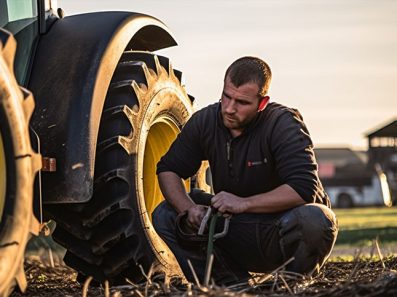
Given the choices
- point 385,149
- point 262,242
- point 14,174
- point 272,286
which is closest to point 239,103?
point 262,242

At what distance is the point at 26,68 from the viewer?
5766 millimetres

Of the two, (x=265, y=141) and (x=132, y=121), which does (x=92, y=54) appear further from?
(x=265, y=141)

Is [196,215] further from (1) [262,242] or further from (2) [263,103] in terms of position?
(2) [263,103]

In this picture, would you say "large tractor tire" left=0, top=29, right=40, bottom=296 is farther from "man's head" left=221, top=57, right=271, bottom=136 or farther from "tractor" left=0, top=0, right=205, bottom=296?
"man's head" left=221, top=57, right=271, bottom=136

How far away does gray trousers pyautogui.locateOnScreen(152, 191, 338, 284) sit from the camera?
5676mm

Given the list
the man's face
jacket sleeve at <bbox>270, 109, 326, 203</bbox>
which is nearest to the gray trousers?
jacket sleeve at <bbox>270, 109, 326, 203</bbox>

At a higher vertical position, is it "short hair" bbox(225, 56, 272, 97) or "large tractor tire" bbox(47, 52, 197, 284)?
"short hair" bbox(225, 56, 272, 97)

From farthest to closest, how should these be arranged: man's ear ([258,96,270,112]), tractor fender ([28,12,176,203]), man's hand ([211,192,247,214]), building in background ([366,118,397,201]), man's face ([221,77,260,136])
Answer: building in background ([366,118,397,201]) → man's ear ([258,96,270,112]) → man's face ([221,77,260,136]) → man's hand ([211,192,247,214]) → tractor fender ([28,12,176,203])

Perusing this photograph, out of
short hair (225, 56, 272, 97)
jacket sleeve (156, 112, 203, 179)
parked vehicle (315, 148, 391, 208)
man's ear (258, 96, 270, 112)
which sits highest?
short hair (225, 56, 272, 97)

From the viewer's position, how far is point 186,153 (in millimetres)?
6125

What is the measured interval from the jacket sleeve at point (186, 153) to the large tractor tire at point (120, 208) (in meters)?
0.18

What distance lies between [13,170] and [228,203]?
137cm

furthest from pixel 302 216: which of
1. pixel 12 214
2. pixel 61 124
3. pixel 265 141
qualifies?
pixel 12 214

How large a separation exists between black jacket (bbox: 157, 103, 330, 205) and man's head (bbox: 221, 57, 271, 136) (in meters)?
0.09
